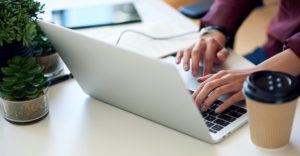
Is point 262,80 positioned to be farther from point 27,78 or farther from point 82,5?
point 82,5

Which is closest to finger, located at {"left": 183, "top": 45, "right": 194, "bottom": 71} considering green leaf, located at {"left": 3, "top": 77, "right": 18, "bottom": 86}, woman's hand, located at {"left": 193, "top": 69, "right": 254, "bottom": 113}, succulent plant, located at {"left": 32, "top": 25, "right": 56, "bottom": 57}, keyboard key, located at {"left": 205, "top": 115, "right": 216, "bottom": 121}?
woman's hand, located at {"left": 193, "top": 69, "right": 254, "bottom": 113}

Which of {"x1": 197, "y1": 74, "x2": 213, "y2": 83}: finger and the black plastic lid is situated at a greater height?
the black plastic lid

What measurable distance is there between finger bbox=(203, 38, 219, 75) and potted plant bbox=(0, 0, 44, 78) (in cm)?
45

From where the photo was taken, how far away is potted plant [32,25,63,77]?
113 cm

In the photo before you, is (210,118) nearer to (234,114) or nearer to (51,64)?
(234,114)

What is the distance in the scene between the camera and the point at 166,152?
90cm

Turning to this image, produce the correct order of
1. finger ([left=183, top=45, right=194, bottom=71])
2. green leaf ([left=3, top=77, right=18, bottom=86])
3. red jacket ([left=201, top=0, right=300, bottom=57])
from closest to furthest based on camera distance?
green leaf ([left=3, top=77, right=18, bottom=86]), finger ([left=183, top=45, right=194, bottom=71]), red jacket ([left=201, top=0, right=300, bottom=57])

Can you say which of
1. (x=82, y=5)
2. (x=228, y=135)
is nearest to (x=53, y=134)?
(x=228, y=135)

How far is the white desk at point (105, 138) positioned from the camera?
903 millimetres

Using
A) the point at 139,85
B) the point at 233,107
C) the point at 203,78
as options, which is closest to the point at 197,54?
the point at 203,78

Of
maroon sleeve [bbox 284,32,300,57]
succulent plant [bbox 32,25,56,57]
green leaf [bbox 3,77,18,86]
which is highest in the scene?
green leaf [bbox 3,77,18,86]

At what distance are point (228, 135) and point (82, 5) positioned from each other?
0.93m

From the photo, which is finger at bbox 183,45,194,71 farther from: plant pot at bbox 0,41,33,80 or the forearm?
plant pot at bbox 0,41,33,80

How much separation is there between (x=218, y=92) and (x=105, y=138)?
27cm
